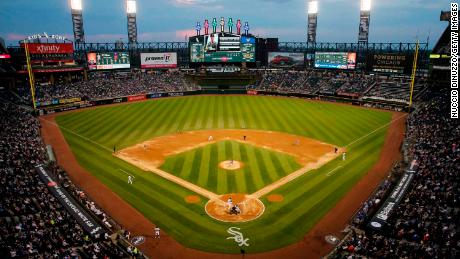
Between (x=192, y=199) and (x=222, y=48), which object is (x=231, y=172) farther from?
(x=222, y=48)

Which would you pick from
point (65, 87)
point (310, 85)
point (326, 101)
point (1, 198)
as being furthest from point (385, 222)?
point (65, 87)

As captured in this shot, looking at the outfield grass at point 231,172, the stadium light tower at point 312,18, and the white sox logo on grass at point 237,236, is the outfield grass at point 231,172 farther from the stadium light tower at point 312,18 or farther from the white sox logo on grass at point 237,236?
the stadium light tower at point 312,18

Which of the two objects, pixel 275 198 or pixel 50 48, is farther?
pixel 50 48

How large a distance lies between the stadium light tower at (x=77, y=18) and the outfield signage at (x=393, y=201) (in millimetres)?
78533

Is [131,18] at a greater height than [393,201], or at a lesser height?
greater

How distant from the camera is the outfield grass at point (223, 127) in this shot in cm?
2282

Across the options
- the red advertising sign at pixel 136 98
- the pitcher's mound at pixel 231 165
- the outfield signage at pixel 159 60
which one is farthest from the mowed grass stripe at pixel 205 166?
the outfield signage at pixel 159 60

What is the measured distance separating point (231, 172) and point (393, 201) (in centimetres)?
1460

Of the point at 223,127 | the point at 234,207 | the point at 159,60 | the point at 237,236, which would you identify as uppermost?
the point at 159,60

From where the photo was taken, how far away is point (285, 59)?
88.9 meters

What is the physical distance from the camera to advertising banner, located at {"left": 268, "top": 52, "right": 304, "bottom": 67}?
289 ft

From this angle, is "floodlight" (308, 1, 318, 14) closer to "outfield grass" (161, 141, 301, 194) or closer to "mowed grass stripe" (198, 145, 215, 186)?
"outfield grass" (161, 141, 301, 194)

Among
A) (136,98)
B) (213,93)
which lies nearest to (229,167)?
(136,98)

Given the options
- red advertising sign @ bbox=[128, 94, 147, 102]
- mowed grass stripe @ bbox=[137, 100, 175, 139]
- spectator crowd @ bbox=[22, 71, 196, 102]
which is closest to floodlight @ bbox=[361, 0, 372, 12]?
spectator crowd @ bbox=[22, 71, 196, 102]
